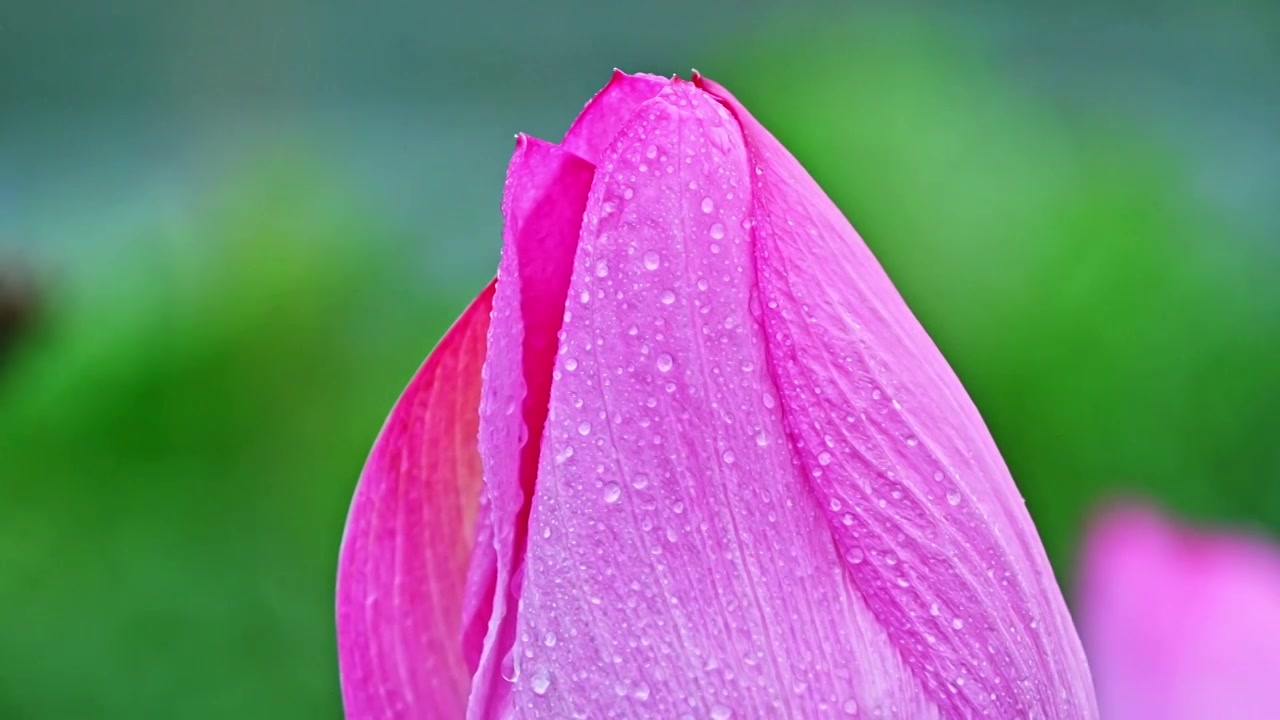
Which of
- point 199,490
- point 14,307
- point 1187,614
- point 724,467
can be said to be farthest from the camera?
point 199,490

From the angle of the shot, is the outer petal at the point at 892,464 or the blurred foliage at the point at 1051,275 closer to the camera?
the outer petal at the point at 892,464

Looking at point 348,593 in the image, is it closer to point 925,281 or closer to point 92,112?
point 925,281

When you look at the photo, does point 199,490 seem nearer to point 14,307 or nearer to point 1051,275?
point 14,307

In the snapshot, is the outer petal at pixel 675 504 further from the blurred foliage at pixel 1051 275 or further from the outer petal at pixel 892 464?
the blurred foliage at pixel 1051 275

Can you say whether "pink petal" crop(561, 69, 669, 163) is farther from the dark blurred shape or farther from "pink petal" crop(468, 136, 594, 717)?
the dark blurred shape

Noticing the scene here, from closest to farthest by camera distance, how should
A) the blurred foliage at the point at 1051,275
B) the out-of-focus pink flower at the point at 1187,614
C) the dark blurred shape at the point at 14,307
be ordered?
the out-of-focus pink flower at the point at 1187,614, the dark blurred shape at the point at 14,307, the blurred foliage at the point at 1051,275

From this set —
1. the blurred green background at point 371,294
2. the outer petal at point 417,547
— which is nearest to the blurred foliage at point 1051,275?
the blurred green background at point 371,294

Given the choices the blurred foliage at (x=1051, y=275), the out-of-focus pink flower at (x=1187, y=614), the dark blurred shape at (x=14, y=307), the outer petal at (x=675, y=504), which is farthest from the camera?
the blurred foliage at (x=1051, y=275)

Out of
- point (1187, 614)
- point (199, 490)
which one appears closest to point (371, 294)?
point (199, 490)
